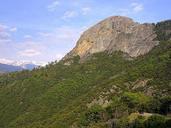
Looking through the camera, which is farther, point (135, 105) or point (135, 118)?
point (135, 105)

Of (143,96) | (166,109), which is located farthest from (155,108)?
(143,96)

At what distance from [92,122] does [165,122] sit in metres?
61.4

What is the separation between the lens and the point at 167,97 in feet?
591

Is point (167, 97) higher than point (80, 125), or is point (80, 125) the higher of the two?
point (167, 97)

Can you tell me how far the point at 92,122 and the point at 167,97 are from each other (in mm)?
36632

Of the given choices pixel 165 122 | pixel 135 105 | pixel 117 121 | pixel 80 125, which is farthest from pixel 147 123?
pixel 80 125

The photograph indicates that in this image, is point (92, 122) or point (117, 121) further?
point (92, 122)

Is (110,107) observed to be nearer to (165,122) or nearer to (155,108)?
(155,108)

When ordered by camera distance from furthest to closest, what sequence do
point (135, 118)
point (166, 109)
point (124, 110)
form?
point (124, 110) < point (166, 109) < point (135, 118)

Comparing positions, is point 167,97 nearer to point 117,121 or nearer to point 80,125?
point 117,121

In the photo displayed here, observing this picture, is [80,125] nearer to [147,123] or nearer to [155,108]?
[155,108]

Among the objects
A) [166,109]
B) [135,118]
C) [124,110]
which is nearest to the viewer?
[135,118]

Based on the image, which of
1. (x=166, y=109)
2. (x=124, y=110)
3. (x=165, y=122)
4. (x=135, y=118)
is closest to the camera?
(x=165, y=122)

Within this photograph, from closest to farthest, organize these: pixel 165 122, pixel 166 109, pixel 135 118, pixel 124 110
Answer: pixel 165 122 < pixel 135 118 < pixel 166 109 < pixel 124 110
